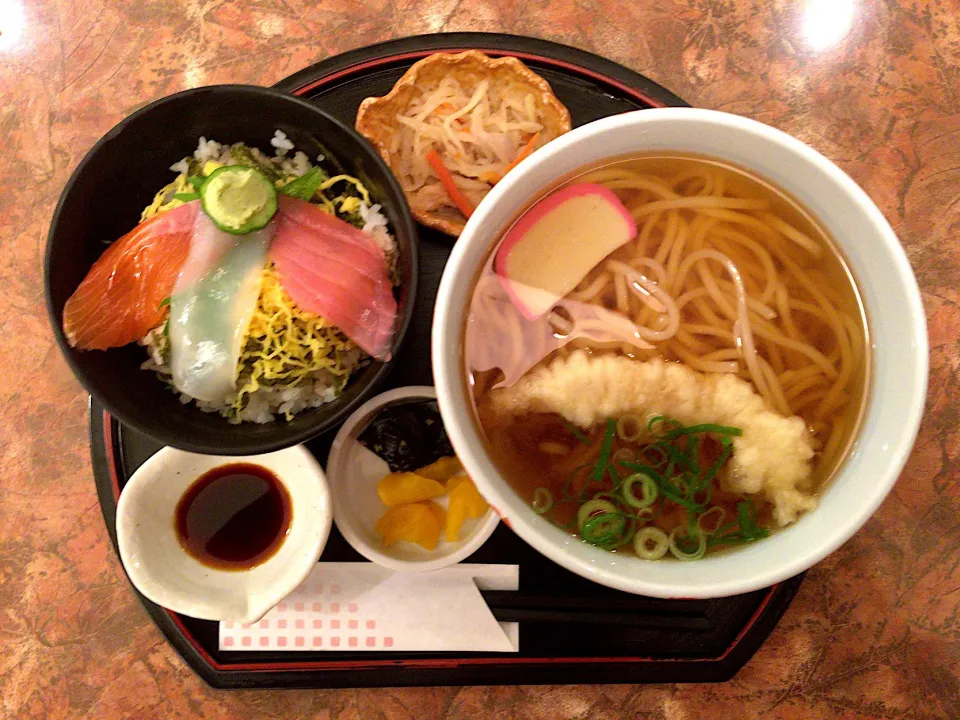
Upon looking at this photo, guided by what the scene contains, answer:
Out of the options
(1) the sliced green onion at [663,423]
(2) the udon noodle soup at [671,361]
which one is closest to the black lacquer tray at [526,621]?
(2) the udon noodle soup at [671,361]

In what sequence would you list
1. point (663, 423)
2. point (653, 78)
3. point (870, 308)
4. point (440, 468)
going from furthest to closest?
point (653, 78)
point (440, 468)
point (663, 423)
point (870, 308)

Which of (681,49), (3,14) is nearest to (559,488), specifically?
(681,49)

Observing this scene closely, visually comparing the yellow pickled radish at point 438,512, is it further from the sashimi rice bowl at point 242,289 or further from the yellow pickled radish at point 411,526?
the sashimi rice bowl at point 242,289

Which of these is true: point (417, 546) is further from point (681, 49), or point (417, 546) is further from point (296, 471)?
point (681, 49)

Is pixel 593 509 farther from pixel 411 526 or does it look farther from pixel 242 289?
pixel 242 289

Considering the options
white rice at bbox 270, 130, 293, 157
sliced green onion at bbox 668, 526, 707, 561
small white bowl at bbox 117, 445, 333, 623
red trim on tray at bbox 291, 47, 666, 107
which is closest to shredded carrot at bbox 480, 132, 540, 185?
red trim on tray at bbox 291, 47, 666, 107

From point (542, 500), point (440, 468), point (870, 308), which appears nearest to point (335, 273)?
point (440, 468)
